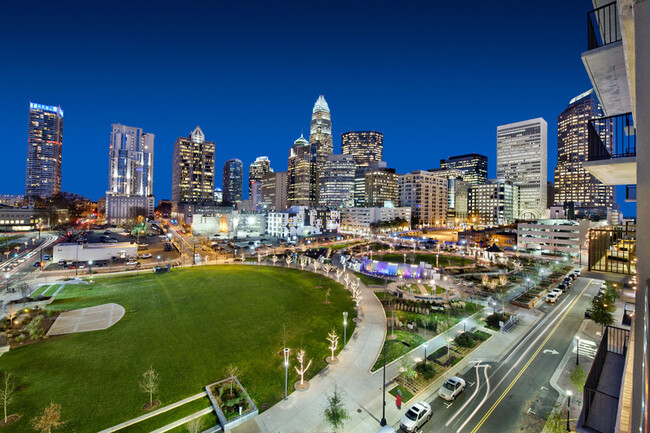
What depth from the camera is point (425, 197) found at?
155 metres

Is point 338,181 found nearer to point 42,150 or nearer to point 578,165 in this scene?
point 578,165

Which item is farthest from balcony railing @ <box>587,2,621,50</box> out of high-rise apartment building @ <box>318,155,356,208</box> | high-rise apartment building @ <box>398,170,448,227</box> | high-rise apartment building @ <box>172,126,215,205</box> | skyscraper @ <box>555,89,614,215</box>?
skyscraper @ <box>555,89,614,215</box>

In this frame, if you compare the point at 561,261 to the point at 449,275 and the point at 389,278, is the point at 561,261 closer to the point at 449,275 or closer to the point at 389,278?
the point at 449,275

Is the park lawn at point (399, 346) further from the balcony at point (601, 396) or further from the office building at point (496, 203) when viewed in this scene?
the office building at point (496, 203)

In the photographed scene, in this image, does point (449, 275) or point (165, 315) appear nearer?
point (165, 315)

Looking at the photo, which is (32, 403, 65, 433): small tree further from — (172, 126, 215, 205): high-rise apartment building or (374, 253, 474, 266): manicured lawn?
(172, 126, 215, 205): high-rise apartment building

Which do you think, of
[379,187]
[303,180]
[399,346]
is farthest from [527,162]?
[399,346]

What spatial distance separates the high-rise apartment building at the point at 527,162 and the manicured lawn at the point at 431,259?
4405 inches

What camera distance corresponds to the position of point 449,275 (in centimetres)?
4688

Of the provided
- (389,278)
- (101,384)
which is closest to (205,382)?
(101,384)

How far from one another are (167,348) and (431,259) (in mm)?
54044

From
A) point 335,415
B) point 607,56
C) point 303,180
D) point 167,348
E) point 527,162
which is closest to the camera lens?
point 607,56

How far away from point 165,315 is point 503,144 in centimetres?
19118

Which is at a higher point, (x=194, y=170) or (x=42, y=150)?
(x=42, y=150)
